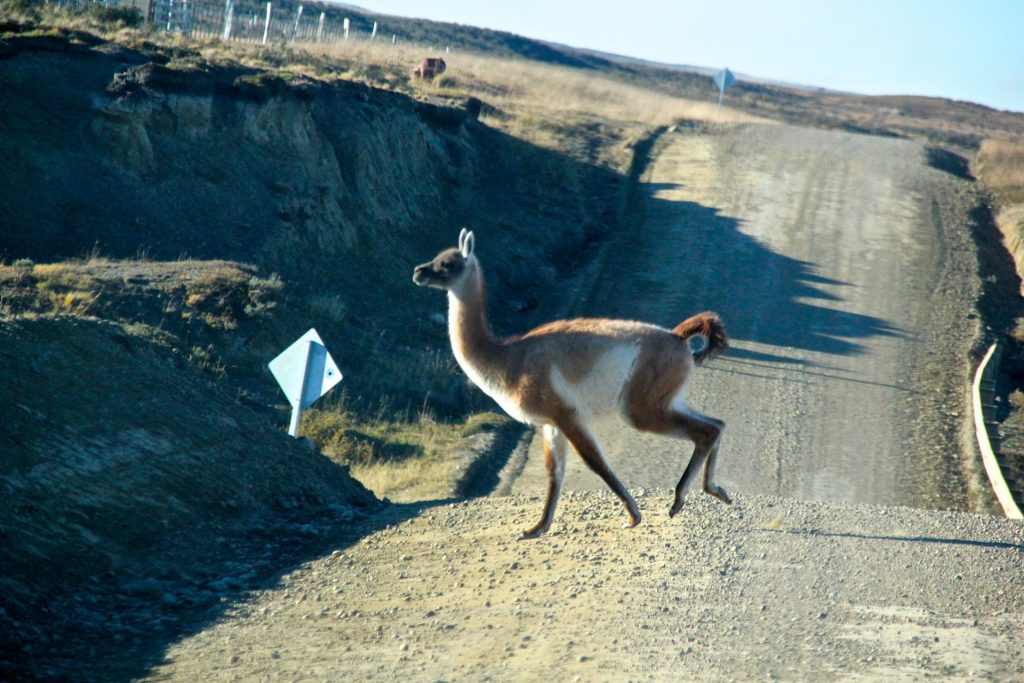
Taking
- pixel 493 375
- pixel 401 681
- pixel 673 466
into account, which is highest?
pixel 493 375

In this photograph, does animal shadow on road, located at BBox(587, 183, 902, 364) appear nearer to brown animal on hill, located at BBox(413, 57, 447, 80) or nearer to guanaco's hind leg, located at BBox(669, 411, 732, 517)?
guanaco's hind leg, located at BBox(669, 411, 732, 517)

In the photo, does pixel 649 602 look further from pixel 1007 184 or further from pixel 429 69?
pixel 429 69

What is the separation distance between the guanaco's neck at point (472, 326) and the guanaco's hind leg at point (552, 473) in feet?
2.72

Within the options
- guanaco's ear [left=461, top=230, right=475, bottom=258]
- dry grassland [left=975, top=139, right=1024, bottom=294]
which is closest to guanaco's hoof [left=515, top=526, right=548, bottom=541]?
guanaco's ear [left=461, top=230, right=475, bottom=258]

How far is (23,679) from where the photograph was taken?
6414 mm

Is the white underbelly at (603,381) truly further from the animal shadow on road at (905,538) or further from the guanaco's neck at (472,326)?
the animal shadow on road at (905,538)

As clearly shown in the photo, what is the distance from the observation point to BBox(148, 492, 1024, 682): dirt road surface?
21.5 feet

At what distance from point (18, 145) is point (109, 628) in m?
13.2

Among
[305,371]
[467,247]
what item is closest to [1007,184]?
[305,371]

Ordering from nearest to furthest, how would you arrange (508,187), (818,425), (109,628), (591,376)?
(109,628) → (591,376) → (818,425) → (508,187)

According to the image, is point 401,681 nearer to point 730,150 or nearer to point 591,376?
point 591,376

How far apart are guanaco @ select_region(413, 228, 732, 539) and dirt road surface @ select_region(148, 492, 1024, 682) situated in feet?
2.11

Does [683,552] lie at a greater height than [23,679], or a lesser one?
greater

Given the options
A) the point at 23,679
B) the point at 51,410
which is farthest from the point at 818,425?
the point at 23,679
